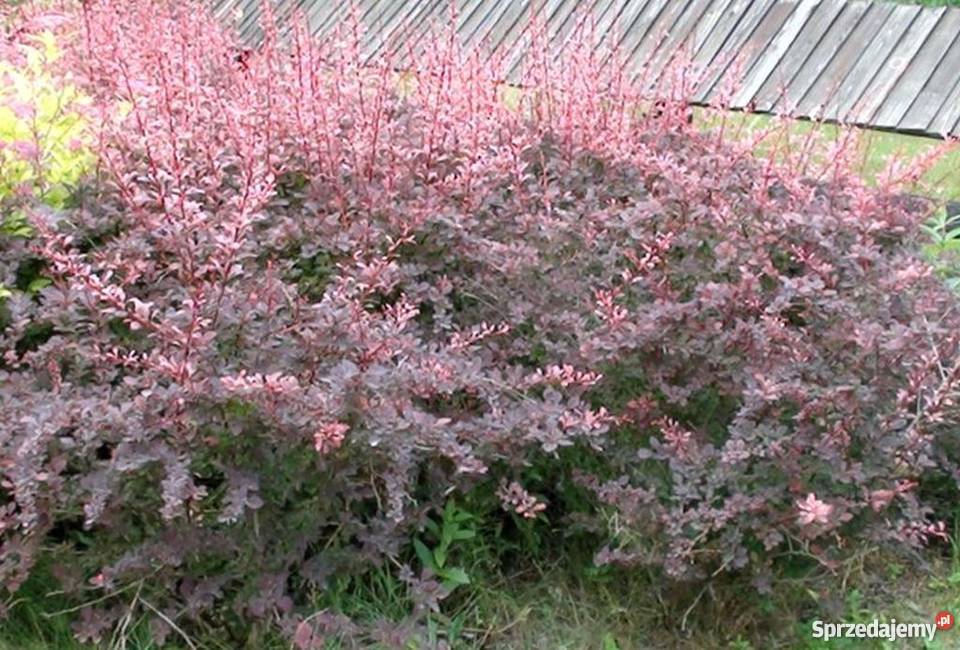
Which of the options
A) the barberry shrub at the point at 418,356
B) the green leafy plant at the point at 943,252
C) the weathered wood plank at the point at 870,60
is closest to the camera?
the barberry shrub at the point at 418,356

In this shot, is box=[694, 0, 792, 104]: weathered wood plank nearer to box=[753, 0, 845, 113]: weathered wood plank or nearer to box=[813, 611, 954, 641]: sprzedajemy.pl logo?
box=[753, 0, 845, 113]: weathered wood plank

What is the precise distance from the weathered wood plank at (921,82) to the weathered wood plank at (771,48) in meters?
0.61

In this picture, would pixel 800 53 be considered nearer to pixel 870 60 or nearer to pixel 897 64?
pixel 870 60

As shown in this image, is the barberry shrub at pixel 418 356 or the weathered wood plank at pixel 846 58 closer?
the barberry shrub at pixel 418 356

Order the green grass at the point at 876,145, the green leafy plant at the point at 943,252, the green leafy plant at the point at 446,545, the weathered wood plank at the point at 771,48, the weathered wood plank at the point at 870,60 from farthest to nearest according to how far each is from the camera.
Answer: the weathered wood plank at the point at 771,48, the weathered wood plank at the point at 870,60, the green grass at the point at 876,145, the green leafy plant at the point at 943,252, the green leafy plant at the point at 446,545

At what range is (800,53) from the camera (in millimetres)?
5930

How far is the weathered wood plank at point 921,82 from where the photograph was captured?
18.0 ft

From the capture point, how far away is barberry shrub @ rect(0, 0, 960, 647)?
283cm

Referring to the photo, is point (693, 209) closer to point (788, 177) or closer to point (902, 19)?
point (788, 177)

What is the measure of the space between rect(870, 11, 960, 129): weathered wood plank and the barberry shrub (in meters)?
1.83

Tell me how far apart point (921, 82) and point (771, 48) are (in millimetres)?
802

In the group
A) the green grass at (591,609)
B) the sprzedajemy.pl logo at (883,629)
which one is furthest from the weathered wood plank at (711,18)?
the sprzedajemy.pl logo at (883,629)

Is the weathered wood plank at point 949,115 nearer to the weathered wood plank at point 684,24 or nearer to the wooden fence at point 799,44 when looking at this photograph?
the wooden fence at point 799,44

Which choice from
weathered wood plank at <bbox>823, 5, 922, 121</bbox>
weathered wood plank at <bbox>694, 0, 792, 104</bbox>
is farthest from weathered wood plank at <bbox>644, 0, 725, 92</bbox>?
weathered wood plank at <bbox>823, 5, 922, 121</bbox>
